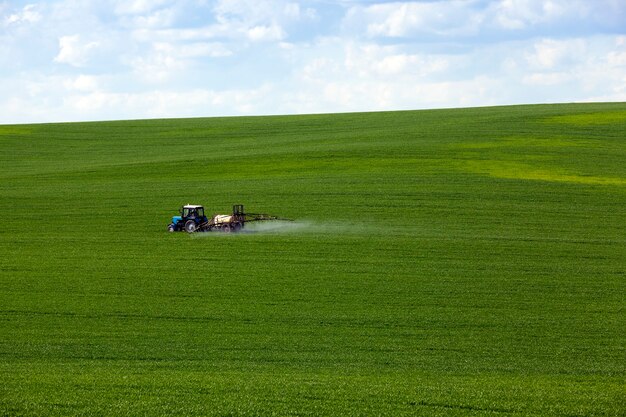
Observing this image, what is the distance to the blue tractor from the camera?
37.4 meters

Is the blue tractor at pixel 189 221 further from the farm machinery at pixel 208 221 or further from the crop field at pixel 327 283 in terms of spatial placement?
the crop field at pixel 327 283

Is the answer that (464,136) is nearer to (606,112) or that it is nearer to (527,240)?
(606,112)

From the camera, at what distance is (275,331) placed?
2311 cm

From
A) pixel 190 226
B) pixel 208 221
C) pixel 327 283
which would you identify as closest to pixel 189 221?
pixel 190 226

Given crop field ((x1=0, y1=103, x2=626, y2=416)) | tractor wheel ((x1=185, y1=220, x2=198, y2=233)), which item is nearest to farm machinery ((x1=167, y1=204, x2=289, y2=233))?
tractor wheel ((x1=185, y1=220, x2=198, y2=233))

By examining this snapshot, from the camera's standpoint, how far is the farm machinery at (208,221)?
3712 cm

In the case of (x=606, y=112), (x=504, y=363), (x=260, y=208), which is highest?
(x=606, y=112)

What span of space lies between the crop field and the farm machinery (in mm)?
639

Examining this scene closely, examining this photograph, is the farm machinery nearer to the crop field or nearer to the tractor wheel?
the tractor wheel

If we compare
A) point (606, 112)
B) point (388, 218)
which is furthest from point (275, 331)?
point (606, 112)

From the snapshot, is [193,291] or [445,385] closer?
[445,385]

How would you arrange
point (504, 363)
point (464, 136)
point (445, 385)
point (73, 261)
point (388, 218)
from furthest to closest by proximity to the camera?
point (464, 136)
point (388, 218)
point (73, 261)
point (504, 363)
point (445, 385)

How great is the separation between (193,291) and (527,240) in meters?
14.5

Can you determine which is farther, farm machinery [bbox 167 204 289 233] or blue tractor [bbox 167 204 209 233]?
blue tractor [bbox 167 204 209 233]
